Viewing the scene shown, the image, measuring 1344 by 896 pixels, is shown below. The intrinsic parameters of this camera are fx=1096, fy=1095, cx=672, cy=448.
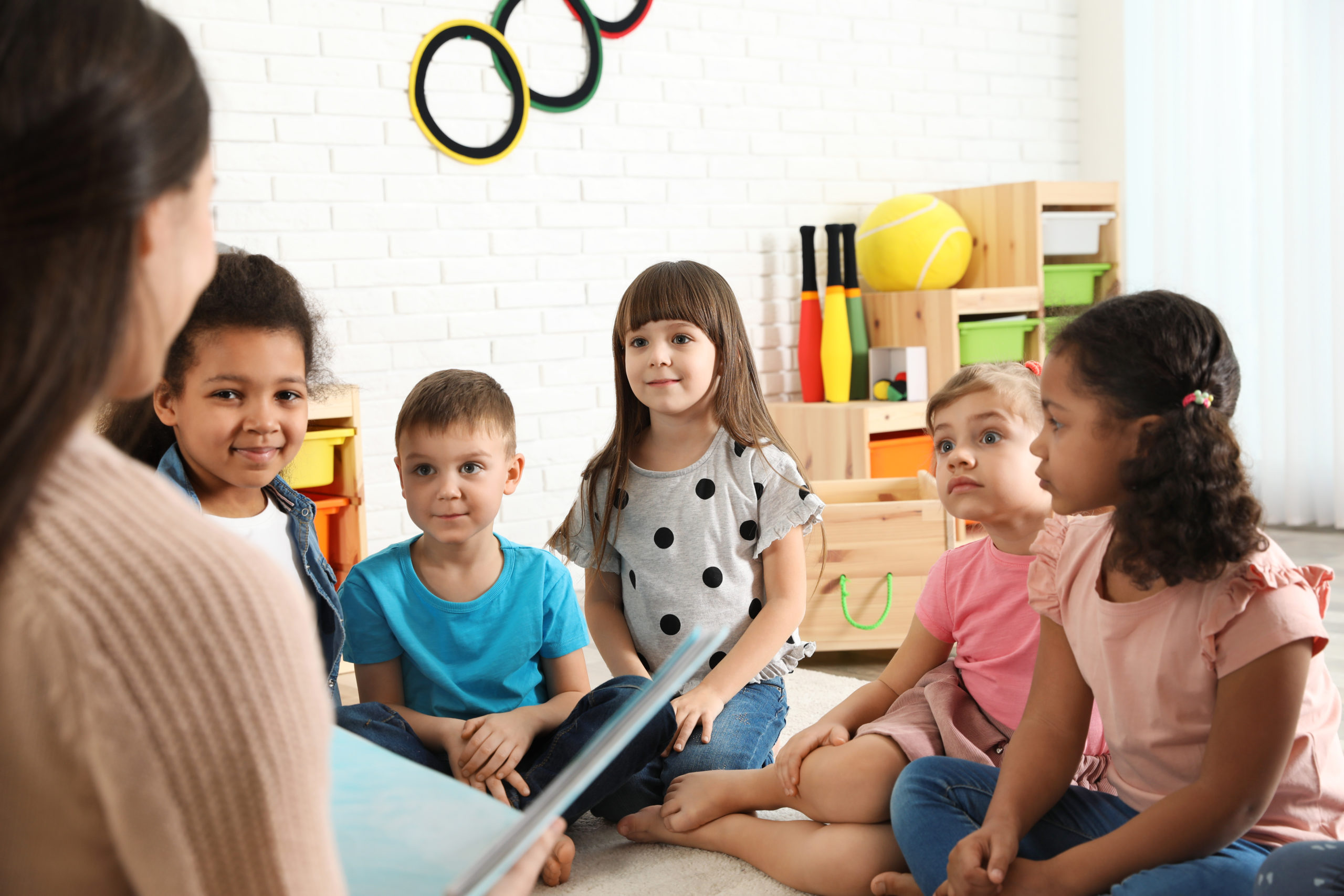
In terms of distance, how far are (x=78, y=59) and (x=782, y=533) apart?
124 cm

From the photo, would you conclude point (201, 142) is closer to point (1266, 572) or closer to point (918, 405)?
point (1266, 572)

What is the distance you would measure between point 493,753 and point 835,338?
2123 millimetres

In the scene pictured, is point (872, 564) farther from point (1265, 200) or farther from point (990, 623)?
point (1265, 200)

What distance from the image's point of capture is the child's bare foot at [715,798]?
4.52ft

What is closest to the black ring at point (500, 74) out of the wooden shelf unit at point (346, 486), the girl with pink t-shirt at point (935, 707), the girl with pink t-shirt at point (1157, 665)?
the wooden shelf unit at point (346, 486)

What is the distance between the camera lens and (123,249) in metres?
0.44

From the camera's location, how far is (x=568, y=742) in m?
1.37

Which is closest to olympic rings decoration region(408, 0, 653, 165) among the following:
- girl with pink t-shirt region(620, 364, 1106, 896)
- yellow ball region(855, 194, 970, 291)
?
Result: yellow ball region(855, 194, 970, 291)

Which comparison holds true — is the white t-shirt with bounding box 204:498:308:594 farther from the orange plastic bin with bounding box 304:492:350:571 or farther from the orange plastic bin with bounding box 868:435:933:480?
the orange plastic bin with bounding box 868:435:933:480

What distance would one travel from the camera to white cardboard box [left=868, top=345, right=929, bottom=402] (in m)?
3.12

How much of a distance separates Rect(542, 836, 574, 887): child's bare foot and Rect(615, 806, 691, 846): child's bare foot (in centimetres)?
12

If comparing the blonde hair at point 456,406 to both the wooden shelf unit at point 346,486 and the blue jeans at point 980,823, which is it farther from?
the wooden shelf unit at point 346,486

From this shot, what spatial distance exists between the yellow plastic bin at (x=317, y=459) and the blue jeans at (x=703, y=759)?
1.08 metres

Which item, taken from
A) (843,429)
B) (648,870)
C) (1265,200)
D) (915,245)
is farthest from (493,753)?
(1265,200)
